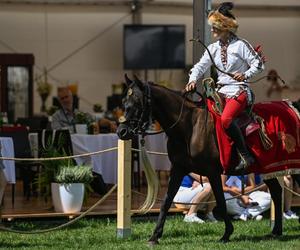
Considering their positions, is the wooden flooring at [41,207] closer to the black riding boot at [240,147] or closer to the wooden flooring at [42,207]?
the wooden flooring at [42,207]

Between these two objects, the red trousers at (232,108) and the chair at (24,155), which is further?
the chair at (24,155)

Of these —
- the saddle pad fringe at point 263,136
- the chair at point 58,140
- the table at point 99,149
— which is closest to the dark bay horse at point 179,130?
the saddle pad fringe at point 263,136

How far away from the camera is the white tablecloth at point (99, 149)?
10844mm

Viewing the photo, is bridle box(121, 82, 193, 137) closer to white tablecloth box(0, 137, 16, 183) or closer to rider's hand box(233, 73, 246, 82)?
rider's hand box(233, 73, 246, 82)

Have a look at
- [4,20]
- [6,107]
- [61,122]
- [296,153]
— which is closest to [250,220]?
[296,153]

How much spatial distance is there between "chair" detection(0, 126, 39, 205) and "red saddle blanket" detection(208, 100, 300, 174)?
3661 mm

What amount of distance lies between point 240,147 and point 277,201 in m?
1.03

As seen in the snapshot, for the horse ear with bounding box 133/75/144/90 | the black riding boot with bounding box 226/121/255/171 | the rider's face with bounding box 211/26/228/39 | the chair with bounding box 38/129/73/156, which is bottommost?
the chair with bounding box 38/129/73/156

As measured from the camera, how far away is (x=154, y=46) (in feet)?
60.0

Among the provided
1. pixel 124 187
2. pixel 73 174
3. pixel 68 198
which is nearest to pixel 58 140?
pixel 73 174

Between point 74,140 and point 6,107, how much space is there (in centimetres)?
582

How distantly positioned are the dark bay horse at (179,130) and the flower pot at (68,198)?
5.88 ft

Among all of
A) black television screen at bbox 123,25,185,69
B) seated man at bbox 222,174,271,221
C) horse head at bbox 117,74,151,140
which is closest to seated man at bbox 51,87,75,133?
seated man at bbox 222,174,271,221

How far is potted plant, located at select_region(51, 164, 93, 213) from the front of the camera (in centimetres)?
933
